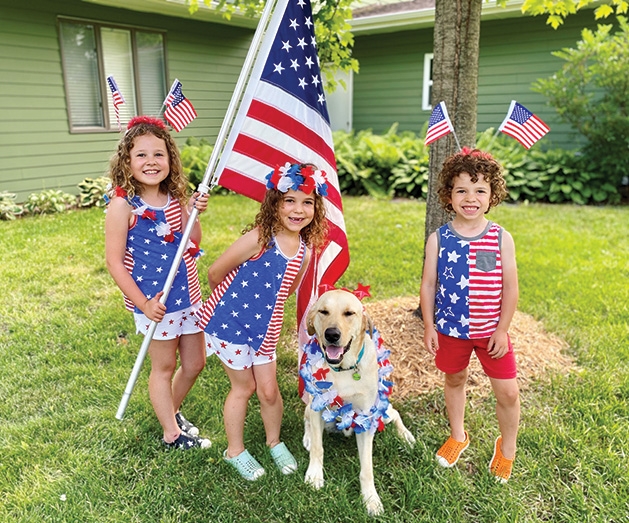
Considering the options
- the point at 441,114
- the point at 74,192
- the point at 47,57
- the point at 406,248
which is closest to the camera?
the point at 441,114

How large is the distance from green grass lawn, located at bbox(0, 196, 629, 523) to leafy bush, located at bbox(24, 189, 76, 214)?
3.53 meters

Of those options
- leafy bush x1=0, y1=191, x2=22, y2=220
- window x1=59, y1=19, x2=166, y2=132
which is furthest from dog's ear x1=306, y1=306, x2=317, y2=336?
window x1=59, y1=19, x2=166, y2=132

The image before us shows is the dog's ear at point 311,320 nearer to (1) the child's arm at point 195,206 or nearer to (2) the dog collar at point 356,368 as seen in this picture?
(2) the dog collar at point 356,368

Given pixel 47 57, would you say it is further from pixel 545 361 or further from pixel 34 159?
pixel 545 361

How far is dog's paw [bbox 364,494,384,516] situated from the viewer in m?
2.50

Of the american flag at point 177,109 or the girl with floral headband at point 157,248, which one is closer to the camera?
the girl with floral headband at point 157,248

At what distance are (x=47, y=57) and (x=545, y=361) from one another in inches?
377

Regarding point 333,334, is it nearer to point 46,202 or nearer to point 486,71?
point 46,202

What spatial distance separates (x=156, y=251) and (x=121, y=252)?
19 cm

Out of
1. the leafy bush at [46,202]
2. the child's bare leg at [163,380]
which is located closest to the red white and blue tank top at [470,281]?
the child's bare leg at [163,380]

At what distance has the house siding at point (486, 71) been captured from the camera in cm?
1117

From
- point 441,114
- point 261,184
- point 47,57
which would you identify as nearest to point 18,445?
point 261,184

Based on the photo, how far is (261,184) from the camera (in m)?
3.00

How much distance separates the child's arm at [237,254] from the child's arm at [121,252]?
0.35 m
